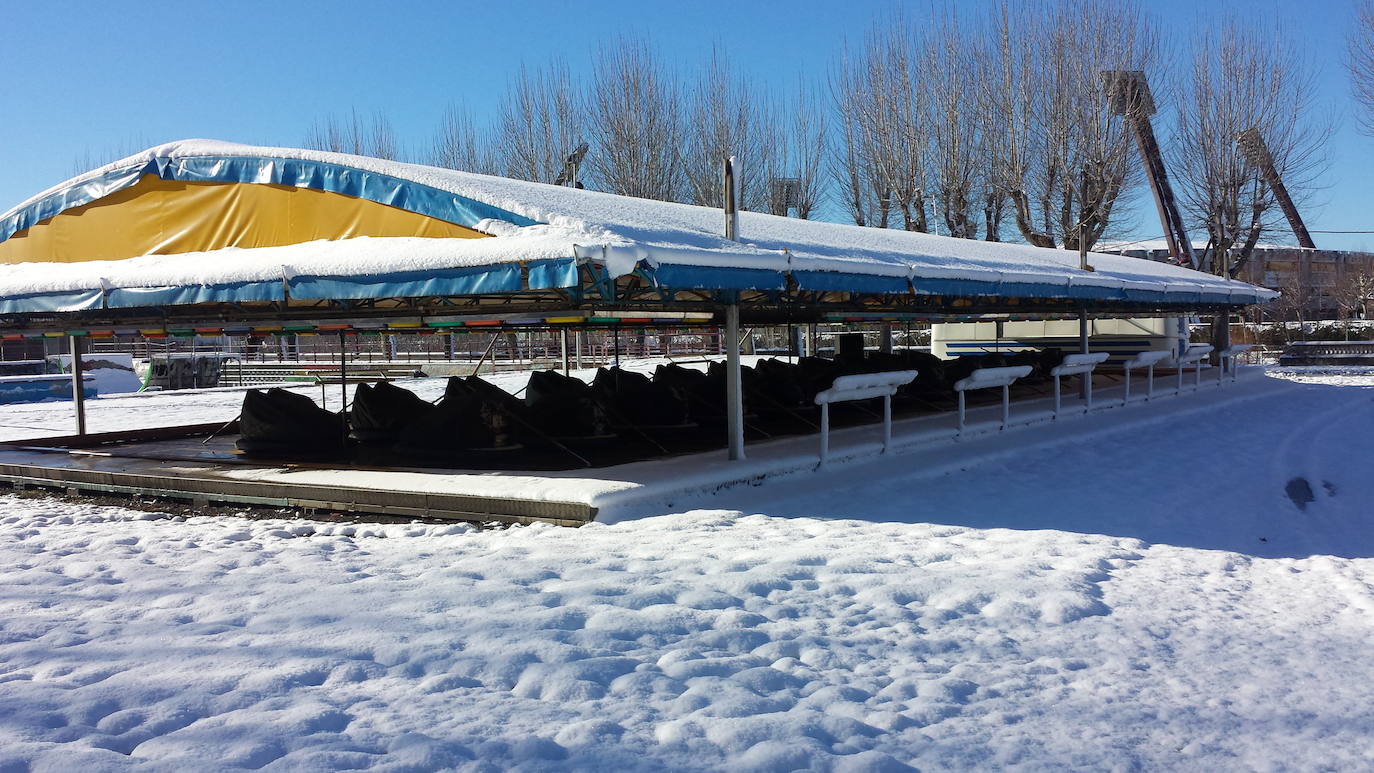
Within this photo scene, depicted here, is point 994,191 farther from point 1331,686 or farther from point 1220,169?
point 1331,686

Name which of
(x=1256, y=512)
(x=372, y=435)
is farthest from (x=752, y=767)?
(x=372, y=435)

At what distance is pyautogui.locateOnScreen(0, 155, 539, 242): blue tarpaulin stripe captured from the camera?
8.01 m

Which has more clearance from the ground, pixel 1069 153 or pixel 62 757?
pixel 1069 153

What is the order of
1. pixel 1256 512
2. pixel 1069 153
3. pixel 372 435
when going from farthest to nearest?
pixel 1069 153, pixel 372 435, pixel 1256 512

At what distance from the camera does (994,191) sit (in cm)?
3159

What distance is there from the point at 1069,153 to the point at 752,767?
28851 mm

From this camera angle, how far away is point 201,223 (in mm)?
9852

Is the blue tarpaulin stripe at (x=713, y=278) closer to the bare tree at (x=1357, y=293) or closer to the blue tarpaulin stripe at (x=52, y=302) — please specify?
the blue tarpaulin stripe at (x=52, y=302)

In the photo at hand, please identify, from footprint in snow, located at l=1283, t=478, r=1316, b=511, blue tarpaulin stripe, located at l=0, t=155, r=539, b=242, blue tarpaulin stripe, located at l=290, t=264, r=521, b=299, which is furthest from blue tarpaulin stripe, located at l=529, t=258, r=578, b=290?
footprint in snow, located at l=1283, t=478, r=1316, b=511

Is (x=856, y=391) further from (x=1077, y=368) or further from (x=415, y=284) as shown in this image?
(x=1077, y=368)

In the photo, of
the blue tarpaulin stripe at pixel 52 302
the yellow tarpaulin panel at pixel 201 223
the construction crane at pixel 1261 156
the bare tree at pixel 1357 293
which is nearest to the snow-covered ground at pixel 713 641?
the blue tarpaulin stripe at pixel 52 302

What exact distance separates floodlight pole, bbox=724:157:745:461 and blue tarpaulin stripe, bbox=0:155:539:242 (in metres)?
1.78

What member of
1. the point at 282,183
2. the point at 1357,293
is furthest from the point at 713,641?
the point at 1357,293

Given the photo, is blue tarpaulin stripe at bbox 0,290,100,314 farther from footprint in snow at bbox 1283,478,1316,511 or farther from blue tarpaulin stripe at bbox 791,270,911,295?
footprint in snow at bbox 1283,478,1316,511
